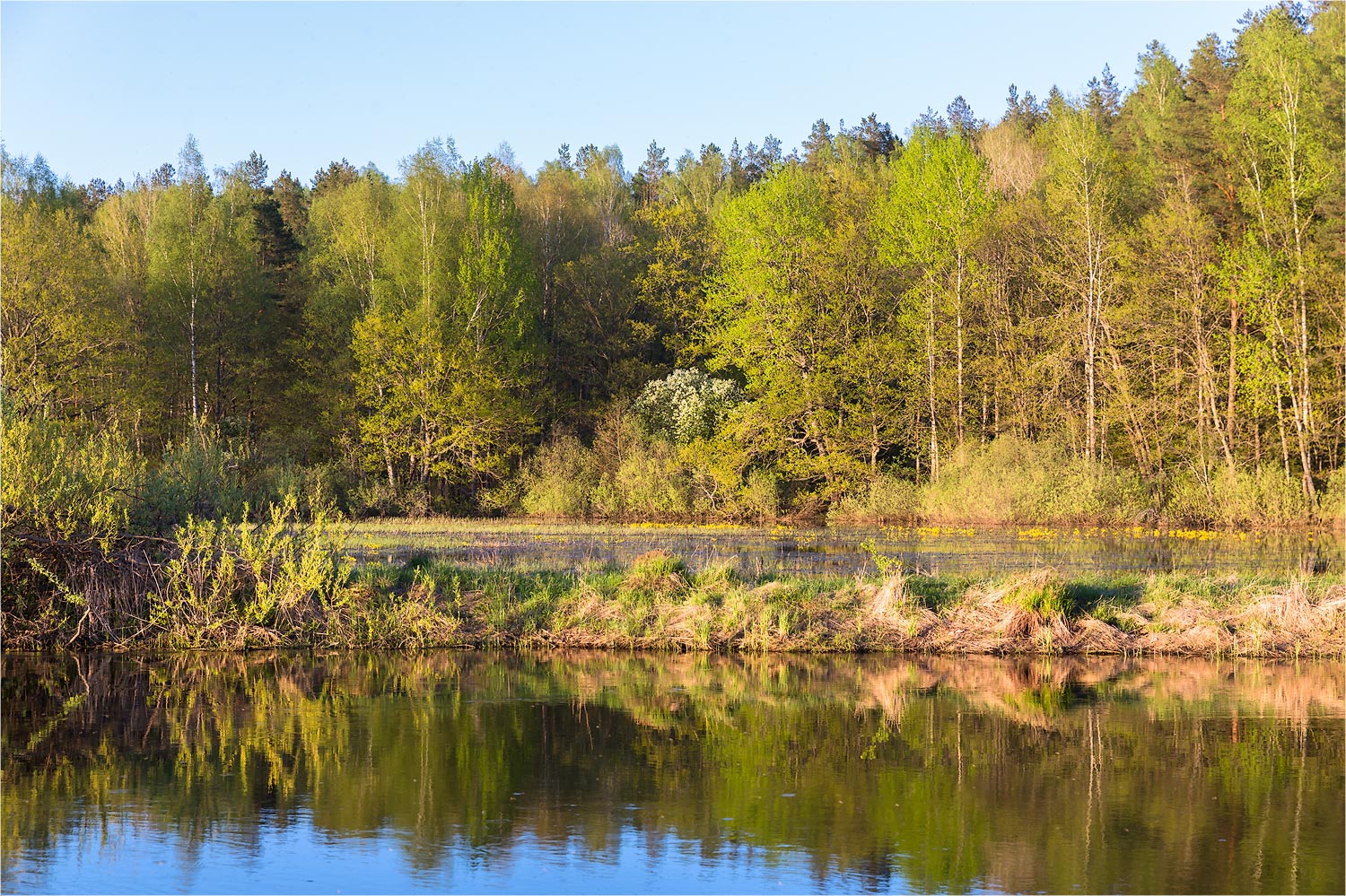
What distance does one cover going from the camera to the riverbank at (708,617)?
20.6m

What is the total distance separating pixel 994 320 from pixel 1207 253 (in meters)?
8.75

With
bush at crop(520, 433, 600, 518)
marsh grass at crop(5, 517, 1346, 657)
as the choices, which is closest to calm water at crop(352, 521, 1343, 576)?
marsh grass at crop(5, 517, 1346, 657)

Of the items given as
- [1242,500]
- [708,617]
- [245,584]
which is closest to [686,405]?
[1242,500]

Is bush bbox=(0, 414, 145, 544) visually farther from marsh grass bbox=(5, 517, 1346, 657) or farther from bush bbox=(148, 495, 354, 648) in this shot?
bush bbox=(148, 495, 354, 648)

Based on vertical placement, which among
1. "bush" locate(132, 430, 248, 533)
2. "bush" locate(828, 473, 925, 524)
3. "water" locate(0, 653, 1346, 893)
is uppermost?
"bush" locate(132, 430, 248, 533)

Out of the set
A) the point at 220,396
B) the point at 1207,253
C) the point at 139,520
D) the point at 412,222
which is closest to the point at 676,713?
the point at 139,520

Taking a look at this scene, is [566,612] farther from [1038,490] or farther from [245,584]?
[1038,490]

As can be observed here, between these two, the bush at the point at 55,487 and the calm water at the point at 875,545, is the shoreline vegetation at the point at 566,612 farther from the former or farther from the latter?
the calm water at the point at 875,545

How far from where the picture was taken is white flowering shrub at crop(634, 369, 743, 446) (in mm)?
54219

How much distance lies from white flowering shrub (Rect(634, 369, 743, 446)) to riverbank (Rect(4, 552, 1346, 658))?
31777mm

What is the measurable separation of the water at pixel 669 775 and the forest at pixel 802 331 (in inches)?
853

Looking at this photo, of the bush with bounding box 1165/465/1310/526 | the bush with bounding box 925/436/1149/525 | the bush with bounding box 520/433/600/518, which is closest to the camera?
the bush with bounding box 1165/465/1310/526

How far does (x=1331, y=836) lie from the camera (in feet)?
38.2

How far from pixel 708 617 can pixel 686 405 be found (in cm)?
3351
